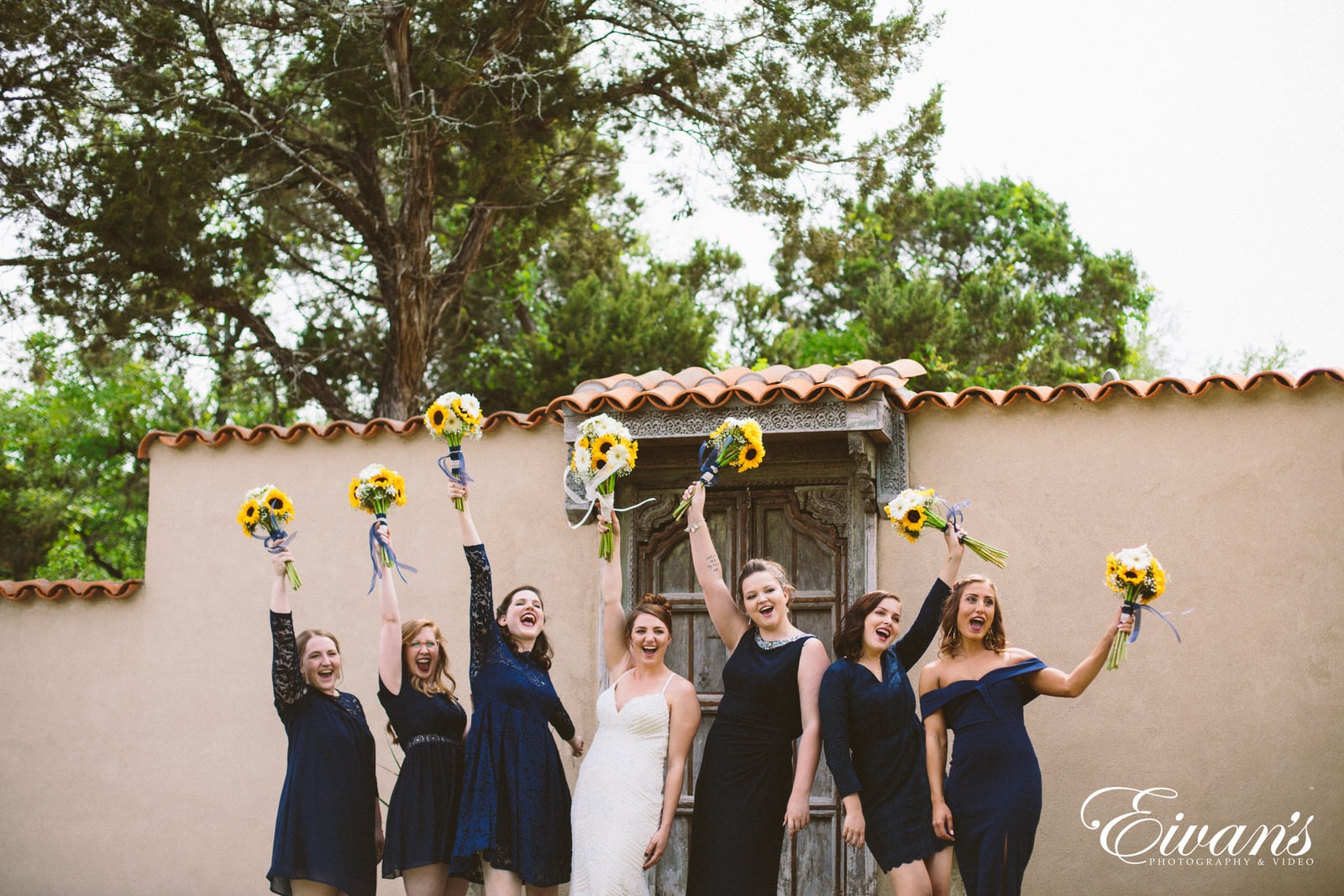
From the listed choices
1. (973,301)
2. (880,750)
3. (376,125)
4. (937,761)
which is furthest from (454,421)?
(973,301)

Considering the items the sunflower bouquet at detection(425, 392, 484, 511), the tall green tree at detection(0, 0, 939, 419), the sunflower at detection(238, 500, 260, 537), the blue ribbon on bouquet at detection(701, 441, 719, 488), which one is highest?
the tall green tree at detection(0, 0, 939, 419)

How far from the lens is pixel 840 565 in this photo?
20.3 feet

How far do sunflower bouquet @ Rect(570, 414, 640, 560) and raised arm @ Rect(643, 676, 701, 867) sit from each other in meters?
0.63

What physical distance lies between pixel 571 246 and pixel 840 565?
32.7 ft

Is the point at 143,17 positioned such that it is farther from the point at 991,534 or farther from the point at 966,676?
the point at 966,676

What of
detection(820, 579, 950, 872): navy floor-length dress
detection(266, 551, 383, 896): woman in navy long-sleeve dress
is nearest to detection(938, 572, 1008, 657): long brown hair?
detection(820, 579, 950, 872): navy floor-length dress

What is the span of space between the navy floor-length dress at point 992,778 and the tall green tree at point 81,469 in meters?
14.8

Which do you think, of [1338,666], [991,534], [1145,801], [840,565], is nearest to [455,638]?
[840,565]

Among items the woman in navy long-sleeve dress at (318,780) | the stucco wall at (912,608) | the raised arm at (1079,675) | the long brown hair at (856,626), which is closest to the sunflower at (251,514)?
the woman in navy long-sleeve dress at (318,780)

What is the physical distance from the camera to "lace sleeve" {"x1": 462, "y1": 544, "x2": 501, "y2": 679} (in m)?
4.57

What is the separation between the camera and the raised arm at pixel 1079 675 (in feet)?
13.9

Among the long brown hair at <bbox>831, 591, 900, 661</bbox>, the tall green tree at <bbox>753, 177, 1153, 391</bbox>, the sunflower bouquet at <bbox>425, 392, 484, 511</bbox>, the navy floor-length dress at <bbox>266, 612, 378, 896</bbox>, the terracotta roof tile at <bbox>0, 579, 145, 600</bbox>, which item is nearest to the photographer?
the long brown hair at <bbox>831, 591, 900, 661</bbox>

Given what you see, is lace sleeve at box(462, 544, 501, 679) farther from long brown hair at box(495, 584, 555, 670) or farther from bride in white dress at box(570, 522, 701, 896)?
bride in white dress at box(570, 522, 701, 896)

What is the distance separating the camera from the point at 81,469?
18156mm
